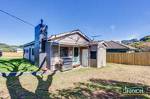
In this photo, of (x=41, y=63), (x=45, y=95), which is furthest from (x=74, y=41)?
(x=45, y=95)

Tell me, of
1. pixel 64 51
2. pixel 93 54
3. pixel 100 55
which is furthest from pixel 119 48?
pixel 64 51

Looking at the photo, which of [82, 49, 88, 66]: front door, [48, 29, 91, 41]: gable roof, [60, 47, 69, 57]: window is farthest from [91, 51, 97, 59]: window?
[60, 47, 69, 57]: window

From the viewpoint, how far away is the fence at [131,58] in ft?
74.6

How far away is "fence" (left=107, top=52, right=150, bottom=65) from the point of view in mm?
22750

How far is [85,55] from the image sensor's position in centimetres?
2000

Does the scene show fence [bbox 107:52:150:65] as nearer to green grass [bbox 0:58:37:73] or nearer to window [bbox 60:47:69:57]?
window [bbox 60:47:69:57]

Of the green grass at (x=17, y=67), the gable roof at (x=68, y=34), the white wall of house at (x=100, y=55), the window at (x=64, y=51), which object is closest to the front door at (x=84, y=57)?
the white wall of house at (x=100, y=55)

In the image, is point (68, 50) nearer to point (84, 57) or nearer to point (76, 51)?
point (76, 51)

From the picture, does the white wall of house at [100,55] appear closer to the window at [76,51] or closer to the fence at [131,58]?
the window at [76,51]

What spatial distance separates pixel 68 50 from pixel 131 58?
11.0m

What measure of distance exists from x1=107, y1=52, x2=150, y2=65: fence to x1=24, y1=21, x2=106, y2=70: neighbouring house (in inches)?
234

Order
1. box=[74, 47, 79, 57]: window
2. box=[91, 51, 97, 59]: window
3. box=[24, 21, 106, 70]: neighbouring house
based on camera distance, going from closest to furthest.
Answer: box=[24, 21, 106, 70]: neighbouring house
box=[74, 47, 79, 57]: window
box=[91, 51, 97, 59]: window

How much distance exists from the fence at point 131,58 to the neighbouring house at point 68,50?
5934mm

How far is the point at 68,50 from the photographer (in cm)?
1859
